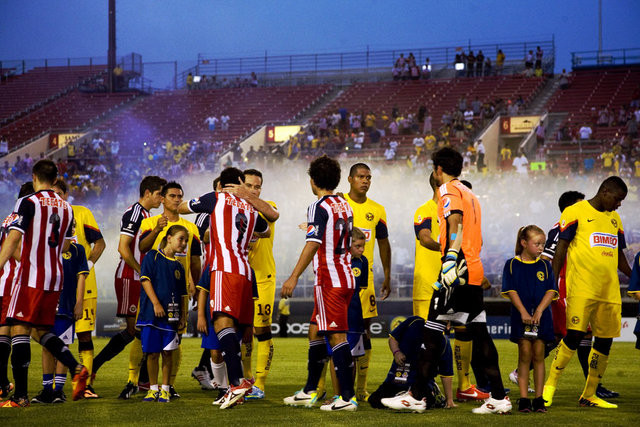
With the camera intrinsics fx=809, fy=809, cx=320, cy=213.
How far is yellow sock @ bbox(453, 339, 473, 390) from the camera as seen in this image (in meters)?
7.98

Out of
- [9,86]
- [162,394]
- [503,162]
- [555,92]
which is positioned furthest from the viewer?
[9,86]

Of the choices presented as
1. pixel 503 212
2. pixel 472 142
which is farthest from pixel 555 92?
pixel 503 212

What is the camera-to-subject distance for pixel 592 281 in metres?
7.68

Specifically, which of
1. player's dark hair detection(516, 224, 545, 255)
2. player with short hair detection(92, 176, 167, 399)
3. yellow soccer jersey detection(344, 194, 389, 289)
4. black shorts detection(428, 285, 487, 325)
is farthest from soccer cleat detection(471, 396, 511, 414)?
player with short hair detection(92, 176, 167, 399)

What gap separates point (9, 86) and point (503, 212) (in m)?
34.1

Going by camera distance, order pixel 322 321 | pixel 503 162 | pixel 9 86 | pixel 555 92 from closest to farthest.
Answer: pixel 322 321 → pixel 503 162 → pixel 555 92 → pixel 9 86

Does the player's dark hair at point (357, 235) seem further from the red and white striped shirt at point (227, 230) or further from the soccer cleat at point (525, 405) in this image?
the soccer cleat at point (525, 405)

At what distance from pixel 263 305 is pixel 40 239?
2346 millimetres

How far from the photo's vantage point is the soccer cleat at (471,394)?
7.98 m

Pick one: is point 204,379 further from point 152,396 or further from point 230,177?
point 230,177

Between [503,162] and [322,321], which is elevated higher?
[503,162]

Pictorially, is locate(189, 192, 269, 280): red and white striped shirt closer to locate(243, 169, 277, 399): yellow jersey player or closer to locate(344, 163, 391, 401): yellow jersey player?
locate(243, 169, 277, 399): yellow jersey player

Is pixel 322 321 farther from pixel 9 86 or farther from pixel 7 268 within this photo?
pixel 9 86

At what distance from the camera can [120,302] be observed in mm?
8734
